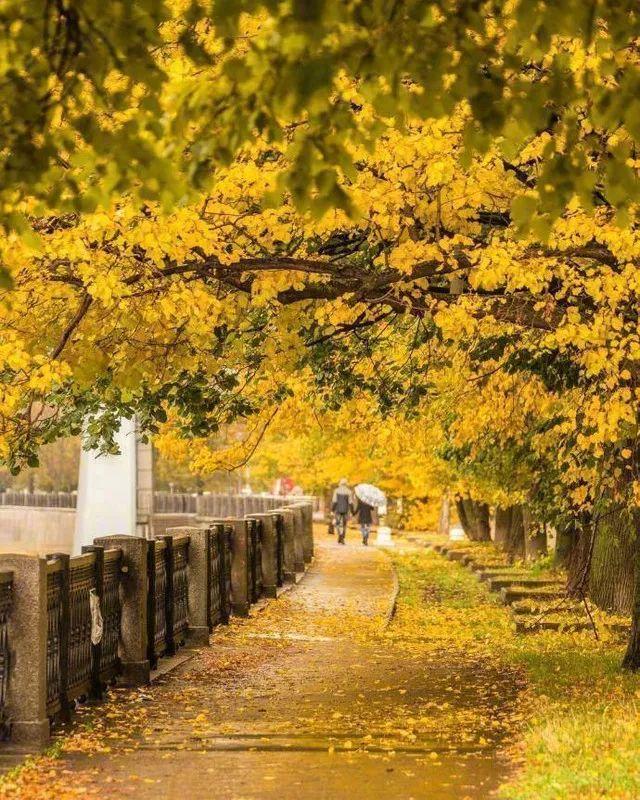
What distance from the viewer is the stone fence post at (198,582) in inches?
666

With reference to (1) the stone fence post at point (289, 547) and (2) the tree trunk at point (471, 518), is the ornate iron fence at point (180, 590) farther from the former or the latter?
(2) the tree trunk at point (471, 518)

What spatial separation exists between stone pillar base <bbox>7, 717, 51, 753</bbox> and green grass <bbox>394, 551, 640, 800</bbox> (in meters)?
3.29

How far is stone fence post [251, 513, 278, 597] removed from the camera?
24562 millimetres

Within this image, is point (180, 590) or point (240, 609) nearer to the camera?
point (180, 590)

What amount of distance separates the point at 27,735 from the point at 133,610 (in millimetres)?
3576

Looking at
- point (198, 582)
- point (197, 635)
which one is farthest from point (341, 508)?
point (197, 635)

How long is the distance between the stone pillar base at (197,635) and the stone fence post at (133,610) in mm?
2909

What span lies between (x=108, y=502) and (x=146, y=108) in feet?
131

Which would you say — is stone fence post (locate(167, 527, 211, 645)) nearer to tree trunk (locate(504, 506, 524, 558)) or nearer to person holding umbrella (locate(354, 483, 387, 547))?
tree trunk (locate(504, 506, 524, 558))

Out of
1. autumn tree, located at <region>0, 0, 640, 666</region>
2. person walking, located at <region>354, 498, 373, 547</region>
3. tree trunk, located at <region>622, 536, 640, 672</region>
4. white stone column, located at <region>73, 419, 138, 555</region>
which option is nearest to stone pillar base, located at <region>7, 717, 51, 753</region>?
autumn tree, located at <region>0, 0, 640, 666</region>

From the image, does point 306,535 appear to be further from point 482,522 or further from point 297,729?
point 297,729

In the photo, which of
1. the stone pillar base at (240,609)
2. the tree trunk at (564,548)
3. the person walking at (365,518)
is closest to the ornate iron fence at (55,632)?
the stone pillar base at (240,609)

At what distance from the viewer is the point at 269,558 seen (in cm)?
2528

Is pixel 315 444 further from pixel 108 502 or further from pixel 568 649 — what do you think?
pixel 568 649
